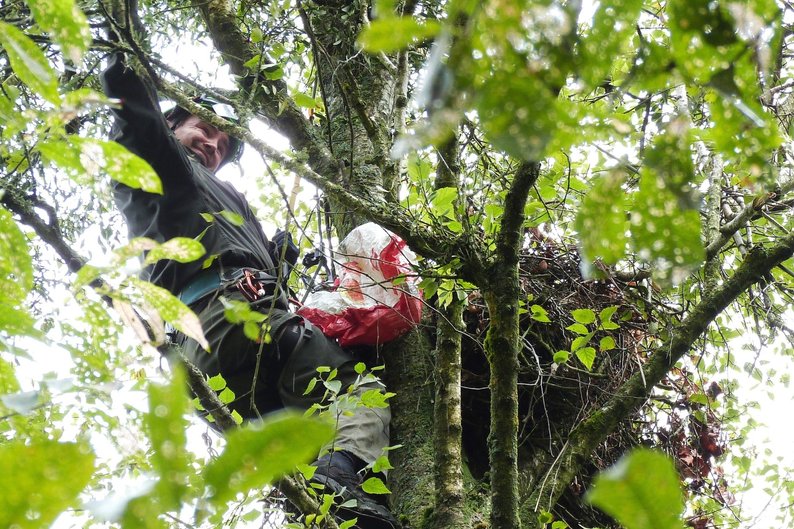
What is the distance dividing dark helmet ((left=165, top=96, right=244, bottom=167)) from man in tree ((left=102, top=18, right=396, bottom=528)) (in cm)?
1

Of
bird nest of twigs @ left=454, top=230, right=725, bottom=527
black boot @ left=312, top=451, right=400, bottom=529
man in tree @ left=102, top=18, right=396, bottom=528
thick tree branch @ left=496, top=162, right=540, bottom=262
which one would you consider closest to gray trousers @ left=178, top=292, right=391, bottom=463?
man in tree @ left=102, top=18, right=396, bottom=528

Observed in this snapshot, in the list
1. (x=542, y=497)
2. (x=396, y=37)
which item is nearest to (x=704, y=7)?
(x=396, y=37)

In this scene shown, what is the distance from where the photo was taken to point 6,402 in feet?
2.14

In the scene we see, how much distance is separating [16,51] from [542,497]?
1794 millimetres

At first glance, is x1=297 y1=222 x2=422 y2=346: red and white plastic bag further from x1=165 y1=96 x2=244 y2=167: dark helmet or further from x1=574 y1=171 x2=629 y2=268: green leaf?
x1=574 y1=171 x2=629 y2=268: green leaf

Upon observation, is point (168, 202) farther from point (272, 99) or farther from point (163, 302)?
point (163, 302)

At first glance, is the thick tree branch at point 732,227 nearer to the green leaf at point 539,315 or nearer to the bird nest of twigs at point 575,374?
the bird nest of twigs at point 575,374

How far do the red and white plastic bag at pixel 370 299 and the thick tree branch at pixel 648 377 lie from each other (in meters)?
0.74

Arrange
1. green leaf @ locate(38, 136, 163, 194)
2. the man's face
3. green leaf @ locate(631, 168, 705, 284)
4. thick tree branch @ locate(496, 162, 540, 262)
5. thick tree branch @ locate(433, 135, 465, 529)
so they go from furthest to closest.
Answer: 1. the man's face
2. thick tree branch @ locate(433, 135, 465, 529)
3. thick tree branch @ locate(496, 162, 540, 262)
4. green leaf @ locate(38, 136, 163, 194)
5. green leaf @ locate(631, 168, 705, 284)

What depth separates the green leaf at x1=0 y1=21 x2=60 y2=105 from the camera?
2.33ft

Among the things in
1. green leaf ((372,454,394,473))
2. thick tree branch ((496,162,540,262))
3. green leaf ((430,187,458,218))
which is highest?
green leaf ((430,187,458,218))

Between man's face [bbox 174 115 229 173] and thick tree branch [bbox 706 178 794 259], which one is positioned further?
man's face [bbox 174 115 229 173]

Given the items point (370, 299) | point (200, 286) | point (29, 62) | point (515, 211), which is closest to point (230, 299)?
point (200, 286)

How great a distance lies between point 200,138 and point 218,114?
697 mm
